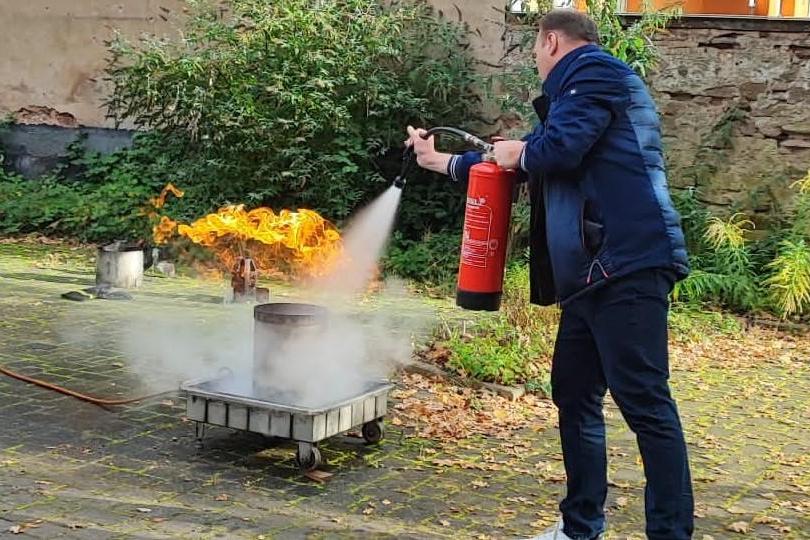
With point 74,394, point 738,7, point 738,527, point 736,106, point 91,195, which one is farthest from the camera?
point 91,195

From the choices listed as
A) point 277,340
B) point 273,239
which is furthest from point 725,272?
point 277,340

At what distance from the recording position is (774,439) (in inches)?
247

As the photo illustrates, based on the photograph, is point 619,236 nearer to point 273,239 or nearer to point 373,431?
point 373,431

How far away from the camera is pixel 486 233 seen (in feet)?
14.5

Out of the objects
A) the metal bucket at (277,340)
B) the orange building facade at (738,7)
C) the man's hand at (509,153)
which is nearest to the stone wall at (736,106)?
the orange building facade at (738,7)

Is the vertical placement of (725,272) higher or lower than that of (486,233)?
lower

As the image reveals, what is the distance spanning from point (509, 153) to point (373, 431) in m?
2.08

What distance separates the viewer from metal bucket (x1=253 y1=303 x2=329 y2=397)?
528 centimetres

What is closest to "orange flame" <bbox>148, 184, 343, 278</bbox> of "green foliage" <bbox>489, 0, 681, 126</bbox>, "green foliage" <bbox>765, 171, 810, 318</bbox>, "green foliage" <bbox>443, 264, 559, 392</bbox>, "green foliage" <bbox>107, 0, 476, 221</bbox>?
"green foliage" <bbox>107, 0, 476, 221</bbox>

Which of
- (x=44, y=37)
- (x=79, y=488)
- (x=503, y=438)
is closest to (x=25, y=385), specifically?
(x=79, y=488)

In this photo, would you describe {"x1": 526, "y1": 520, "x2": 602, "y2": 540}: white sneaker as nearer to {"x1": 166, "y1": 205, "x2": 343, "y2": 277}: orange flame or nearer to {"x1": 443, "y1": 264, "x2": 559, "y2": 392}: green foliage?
{"x1": 443, "y1": 264, "x2": 559, "y2": 392}: green foliage

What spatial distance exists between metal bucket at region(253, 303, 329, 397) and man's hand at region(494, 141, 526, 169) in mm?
1587

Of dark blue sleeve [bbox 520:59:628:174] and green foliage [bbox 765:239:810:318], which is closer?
dark blue sleeve [bbox 520:59:628:174]

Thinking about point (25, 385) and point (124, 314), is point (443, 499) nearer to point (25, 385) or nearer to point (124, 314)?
point (25, 385)
